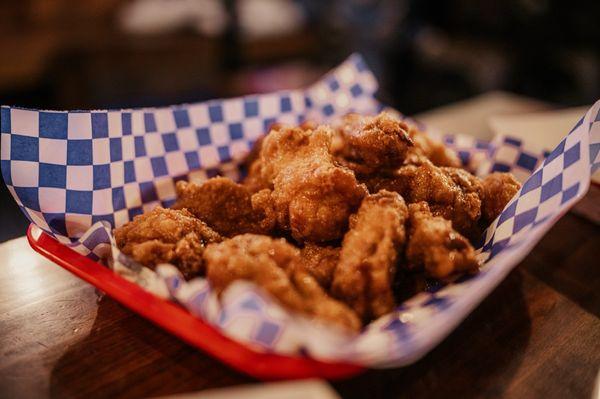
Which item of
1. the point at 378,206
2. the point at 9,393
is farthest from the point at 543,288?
the point at 9,393

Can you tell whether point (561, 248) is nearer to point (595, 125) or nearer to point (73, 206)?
point (595, 125)

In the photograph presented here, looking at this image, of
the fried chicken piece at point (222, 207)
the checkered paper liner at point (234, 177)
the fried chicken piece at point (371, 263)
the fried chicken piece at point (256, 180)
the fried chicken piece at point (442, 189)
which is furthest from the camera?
the fried chicken piece at point (256, 180)

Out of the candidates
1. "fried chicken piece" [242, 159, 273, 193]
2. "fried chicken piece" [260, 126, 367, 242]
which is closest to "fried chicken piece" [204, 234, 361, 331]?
"fried chicken piece" [260, 126, 367, 242]

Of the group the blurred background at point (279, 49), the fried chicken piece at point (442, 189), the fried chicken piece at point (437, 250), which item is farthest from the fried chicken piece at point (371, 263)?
the blurred background at point (279, 49)

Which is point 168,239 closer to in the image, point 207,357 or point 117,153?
point 207,357

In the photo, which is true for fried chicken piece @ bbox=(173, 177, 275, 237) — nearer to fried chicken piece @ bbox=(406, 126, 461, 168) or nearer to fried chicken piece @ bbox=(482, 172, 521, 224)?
fried chicken piece @ bbox=(406, 126, 461, 168)

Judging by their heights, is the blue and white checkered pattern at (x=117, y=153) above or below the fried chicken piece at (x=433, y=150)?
below

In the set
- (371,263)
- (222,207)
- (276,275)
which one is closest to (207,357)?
(276,275)

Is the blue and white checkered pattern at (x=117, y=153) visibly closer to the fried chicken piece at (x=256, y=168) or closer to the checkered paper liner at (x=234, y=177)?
the checkered paper liner at (x=234, y=177)
